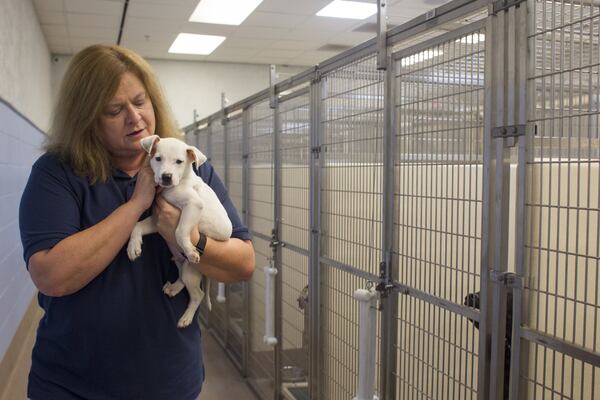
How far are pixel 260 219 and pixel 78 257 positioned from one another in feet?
7.98

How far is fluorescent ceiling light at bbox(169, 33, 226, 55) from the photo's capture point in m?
7.69

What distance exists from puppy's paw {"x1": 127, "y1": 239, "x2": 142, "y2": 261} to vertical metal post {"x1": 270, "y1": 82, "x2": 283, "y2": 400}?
1825 mm

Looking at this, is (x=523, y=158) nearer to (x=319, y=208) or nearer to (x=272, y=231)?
(x=319, y=208)

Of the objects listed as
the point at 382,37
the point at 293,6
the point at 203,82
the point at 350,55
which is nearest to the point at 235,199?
the point at 350,55

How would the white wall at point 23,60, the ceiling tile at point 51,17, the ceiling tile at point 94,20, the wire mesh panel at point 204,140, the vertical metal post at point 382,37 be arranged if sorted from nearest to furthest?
the vertical metal post at point 382,37 → the white wall at point 23,60 → the wire mesh panel at point 204,140 → the ceiling tile at point 51,17 → the ceiling tile at point 94,20

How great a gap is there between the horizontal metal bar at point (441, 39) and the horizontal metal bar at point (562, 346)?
2.65 ft

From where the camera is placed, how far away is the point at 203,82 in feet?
31.5

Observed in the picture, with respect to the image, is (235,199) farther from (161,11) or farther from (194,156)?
(161,11)

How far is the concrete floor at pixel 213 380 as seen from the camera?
3.46 m

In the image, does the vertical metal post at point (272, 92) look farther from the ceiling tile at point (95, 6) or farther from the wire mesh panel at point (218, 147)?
the ceiling tile at point (95, 6)

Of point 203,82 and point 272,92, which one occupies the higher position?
point 203,82

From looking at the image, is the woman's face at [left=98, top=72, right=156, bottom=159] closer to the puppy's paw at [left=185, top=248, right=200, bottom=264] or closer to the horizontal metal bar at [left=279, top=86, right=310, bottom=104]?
the puppy's paw at [left=185, top=248, right=200, bottom=264]

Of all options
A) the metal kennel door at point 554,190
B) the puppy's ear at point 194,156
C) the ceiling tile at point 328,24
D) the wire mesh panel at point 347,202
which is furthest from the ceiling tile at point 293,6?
the metal kennel door at point 554,190

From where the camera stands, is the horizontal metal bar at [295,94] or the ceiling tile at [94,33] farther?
the ceiling tile at [94,33]
